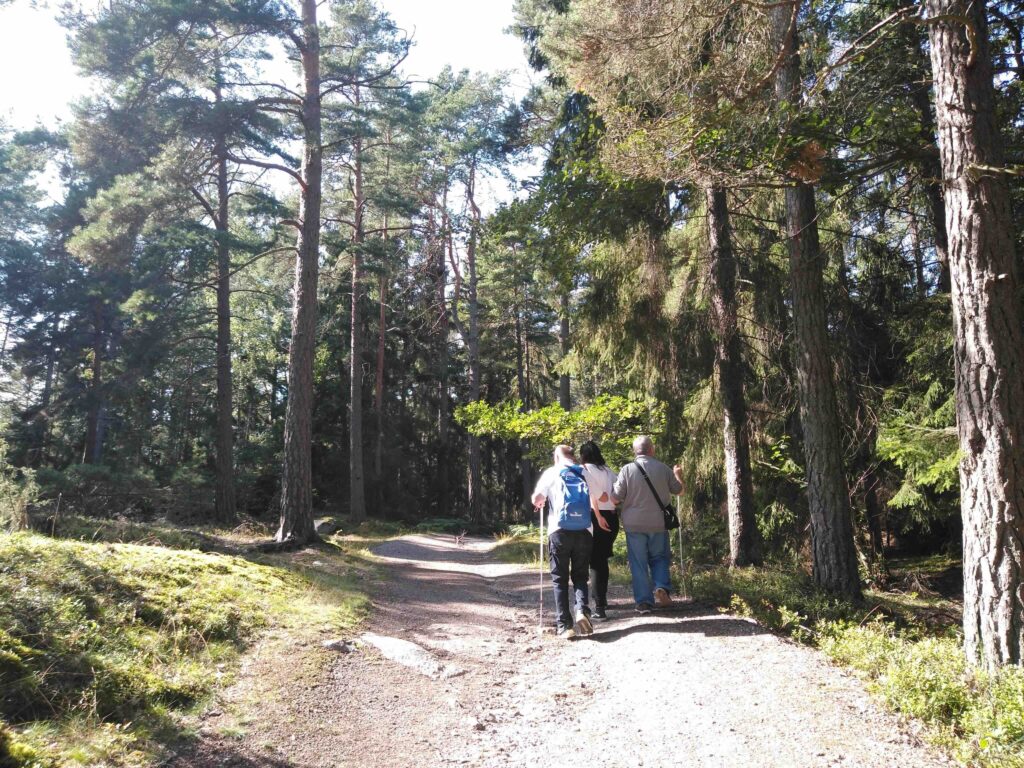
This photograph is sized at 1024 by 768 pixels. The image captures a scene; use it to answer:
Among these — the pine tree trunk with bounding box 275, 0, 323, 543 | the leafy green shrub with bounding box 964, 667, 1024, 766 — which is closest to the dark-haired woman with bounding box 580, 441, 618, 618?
the leafy green shrub with bounding box 964, 667, 1024, 766

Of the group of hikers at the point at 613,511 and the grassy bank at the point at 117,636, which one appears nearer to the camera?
the grassy bank at the point at 117,636

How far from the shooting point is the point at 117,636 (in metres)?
4.54

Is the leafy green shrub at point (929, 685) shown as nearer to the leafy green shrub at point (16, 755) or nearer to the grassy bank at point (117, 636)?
the grassy bank at point (117, 636)

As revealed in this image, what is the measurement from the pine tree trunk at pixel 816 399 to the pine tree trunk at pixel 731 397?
1848 mm

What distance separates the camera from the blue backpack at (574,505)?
647 centimetres

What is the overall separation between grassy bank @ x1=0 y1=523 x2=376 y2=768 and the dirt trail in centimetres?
31

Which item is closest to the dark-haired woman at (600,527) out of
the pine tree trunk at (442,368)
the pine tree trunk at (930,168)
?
the pine tree trunk at (930,168)

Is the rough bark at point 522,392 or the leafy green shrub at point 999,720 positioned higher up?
the rough bark at point 522,392

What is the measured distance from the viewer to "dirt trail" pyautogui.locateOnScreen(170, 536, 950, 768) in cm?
376

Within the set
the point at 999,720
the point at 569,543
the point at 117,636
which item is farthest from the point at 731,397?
the point at 117,636

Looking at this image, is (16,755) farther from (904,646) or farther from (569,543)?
(904,646)

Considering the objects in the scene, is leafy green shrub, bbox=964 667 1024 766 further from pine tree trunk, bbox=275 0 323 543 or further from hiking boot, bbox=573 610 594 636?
pine tree trunk, bbox=275 0 323 543

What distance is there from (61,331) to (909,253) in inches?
1133

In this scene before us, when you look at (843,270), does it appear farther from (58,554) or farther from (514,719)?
(58,554)
